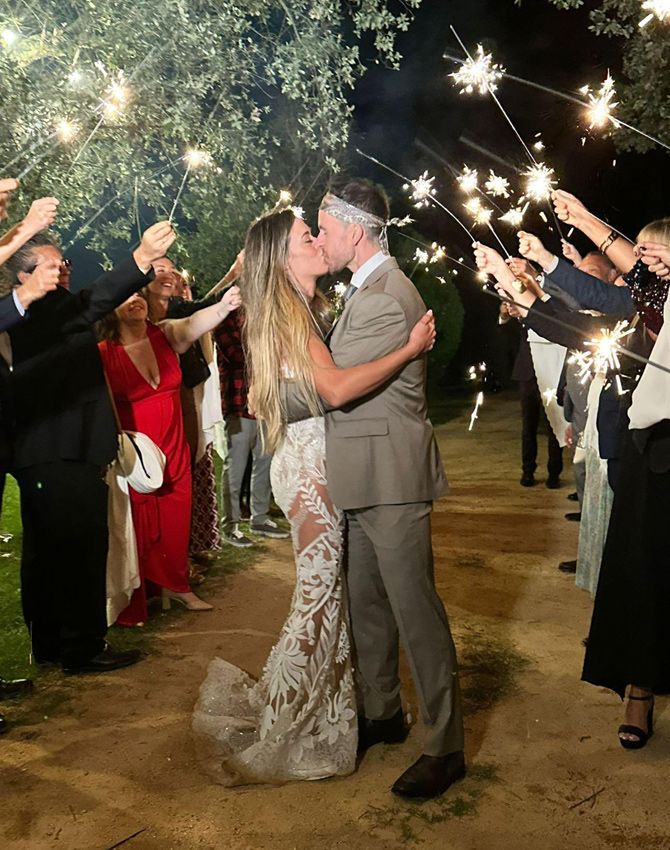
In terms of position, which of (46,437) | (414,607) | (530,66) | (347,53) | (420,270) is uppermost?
(530,66)

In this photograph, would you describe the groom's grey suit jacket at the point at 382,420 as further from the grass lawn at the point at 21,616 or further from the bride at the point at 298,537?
the grass lawn at the point at 21,616

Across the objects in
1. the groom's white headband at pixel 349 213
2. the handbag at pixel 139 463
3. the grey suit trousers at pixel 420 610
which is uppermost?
the groom's white headband at pixel 349 213

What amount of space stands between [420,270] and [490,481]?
9951mm

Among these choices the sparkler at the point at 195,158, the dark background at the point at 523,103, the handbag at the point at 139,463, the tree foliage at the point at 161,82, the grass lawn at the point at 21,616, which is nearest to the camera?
the grass lawn at the point at 21,616

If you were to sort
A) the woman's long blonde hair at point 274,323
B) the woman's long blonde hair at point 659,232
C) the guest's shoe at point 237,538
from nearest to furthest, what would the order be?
1. the woman's long blonde hair at point 274,323
2. the woman's long blonde hair at point 659,232
3. the guest's shoe at point 237,538

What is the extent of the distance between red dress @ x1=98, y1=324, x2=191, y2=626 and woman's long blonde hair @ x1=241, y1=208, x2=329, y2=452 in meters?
2.11

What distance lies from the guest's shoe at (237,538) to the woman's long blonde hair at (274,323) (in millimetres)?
3796

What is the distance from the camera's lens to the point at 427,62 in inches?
648

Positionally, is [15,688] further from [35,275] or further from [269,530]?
[269,530]

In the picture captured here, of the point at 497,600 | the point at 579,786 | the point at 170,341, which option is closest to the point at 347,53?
the point at 170,341

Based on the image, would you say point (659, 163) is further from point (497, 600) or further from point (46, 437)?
point (46, 437)

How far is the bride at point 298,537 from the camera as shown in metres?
3.50

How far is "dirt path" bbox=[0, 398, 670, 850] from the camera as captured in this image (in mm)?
3217

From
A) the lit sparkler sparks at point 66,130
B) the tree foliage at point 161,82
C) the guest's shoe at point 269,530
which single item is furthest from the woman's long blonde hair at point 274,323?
the lit sparkler sparks at point 66,130
